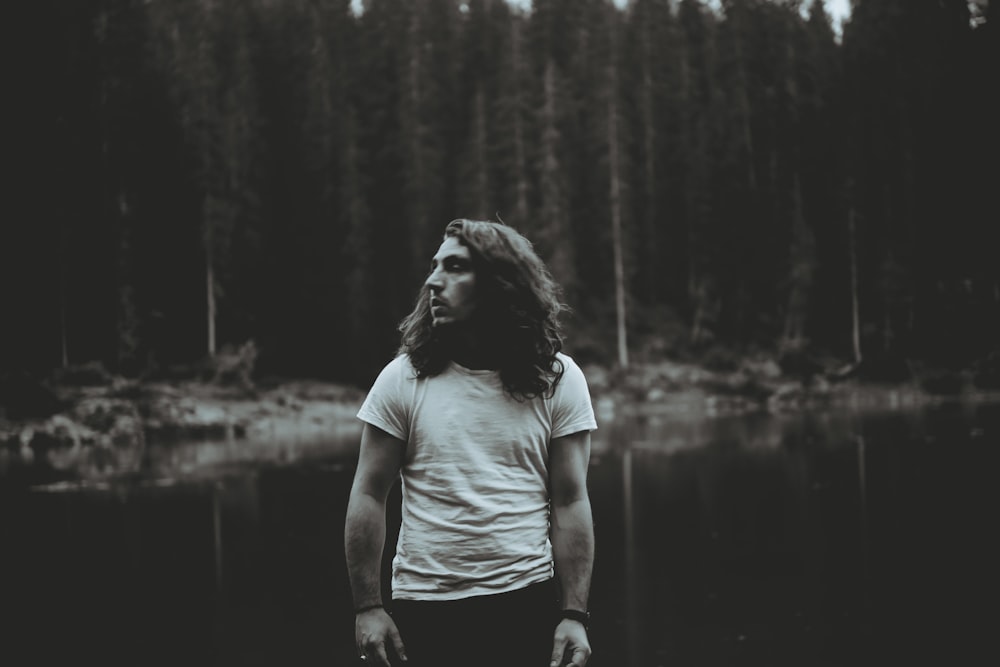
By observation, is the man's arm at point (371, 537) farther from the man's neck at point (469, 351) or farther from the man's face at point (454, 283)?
the man's face at point (454, 283)

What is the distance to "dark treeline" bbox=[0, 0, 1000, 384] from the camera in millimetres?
31312

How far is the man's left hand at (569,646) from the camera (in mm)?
2549

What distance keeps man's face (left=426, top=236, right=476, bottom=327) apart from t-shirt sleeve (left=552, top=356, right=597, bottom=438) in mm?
317

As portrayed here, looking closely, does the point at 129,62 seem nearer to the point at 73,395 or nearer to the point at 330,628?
the point at 73,395

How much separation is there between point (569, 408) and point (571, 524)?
0.32 meters

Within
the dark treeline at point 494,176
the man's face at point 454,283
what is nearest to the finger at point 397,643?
the man's face at point 454,283

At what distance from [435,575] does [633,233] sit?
38.6 m

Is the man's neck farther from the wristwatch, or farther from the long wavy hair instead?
the wristwatch

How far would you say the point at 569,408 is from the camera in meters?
2.65

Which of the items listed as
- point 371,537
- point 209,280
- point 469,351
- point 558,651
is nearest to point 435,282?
point 469,351

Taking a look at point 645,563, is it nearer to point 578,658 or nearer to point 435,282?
point 578,658

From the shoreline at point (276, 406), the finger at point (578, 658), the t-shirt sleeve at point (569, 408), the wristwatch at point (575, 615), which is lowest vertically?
the shoreline at point (276, 406)

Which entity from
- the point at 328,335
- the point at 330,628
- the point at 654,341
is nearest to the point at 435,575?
the point at 330,628

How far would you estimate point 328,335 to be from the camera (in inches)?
1410
